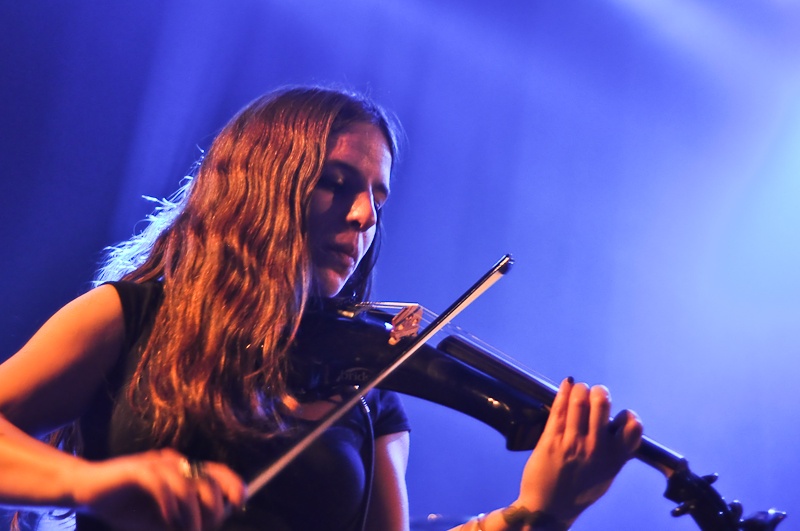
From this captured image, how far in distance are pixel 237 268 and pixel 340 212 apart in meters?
0.21

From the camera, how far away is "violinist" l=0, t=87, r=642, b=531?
824 millimetres

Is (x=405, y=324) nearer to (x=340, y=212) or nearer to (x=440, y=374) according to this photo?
(x=440, y=374)

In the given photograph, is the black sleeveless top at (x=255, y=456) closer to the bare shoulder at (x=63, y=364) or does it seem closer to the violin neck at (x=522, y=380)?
the bare shoulder at (x=63, y=364)

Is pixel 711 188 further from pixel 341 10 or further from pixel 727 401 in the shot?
pixel 341 10

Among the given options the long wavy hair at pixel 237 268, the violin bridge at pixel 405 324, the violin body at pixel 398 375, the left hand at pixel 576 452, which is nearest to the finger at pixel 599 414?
the left hand at pixel 576 452

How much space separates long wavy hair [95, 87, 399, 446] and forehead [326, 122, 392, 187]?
0.01 metres

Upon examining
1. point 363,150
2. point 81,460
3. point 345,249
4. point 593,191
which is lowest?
point 81,460

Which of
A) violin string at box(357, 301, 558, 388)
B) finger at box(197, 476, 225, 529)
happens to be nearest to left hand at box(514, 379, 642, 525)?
violin string at box(357, 301, 558, 388)

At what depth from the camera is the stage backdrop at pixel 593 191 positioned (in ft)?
9.36

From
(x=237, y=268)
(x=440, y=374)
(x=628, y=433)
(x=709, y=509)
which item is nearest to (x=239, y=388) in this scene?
(x=237, y=268)

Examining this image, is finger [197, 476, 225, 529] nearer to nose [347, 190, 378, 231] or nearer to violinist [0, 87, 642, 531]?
violinist [0, 87, 642, 531]

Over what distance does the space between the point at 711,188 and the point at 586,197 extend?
0.55 m

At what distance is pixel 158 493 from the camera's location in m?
0.69

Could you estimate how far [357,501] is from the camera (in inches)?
43.3
